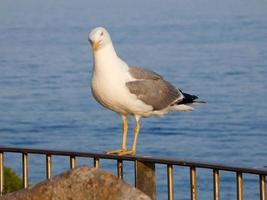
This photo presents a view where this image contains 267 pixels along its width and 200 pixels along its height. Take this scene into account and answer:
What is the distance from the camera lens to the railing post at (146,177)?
534cm

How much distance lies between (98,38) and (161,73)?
2456cm

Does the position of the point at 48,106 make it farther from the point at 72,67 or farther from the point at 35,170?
the point at 35,170

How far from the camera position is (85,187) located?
464 cm

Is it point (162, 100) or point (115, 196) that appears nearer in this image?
point (115, 196)

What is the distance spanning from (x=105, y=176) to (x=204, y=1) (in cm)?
6672

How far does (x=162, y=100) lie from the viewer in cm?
743

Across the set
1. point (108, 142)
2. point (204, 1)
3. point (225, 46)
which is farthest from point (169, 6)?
point (108, 142)

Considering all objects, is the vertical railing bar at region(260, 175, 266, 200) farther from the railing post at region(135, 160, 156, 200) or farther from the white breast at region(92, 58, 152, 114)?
the white breast at region(92, 58, 152, 114)

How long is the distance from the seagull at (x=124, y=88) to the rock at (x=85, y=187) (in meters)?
1.64

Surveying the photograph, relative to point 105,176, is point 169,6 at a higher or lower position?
higher

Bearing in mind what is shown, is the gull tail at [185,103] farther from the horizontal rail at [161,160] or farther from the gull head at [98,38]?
the horizontal rail at [161,160]

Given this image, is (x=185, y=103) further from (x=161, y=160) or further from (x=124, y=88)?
(x=161, y=160)

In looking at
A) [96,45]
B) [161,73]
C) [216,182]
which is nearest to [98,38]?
[96,45]

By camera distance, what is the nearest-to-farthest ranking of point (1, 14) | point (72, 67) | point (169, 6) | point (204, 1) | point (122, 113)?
point (122, 113) → point (72, 67) → point (1, 14) → point (169, 6) → point (204, 1)
